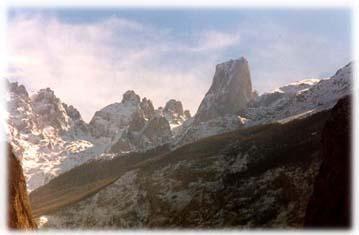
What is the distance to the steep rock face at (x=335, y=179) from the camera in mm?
24797

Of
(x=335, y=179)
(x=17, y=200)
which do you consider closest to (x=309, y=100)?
(x=17, y=200)

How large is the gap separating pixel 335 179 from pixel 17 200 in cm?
2131

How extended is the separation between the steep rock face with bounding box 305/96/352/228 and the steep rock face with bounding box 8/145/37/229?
1719cm

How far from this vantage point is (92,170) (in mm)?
144375

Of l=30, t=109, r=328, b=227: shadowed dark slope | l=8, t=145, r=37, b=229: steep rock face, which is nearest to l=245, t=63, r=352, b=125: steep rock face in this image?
l=30, t=109, r=328, b=227: shadowed dark slope

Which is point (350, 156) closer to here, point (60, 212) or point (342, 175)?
point (342, 175)

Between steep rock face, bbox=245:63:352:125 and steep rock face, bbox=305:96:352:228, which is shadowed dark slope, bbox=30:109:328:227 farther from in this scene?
steep rock face, bbox=245:63:352:125

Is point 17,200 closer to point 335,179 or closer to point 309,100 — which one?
point 335,179

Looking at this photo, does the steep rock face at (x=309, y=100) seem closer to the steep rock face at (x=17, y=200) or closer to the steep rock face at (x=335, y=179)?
the steep rock face at (x=17, y=200)

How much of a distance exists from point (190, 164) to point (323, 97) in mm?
47924

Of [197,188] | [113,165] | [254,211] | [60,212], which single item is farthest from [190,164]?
[113,165]

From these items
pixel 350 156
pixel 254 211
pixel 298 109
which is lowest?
pixel 254 211

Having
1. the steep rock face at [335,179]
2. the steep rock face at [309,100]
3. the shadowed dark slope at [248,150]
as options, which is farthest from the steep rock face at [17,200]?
the steep rock face at [309,100]

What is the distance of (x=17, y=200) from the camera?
3856 cm
